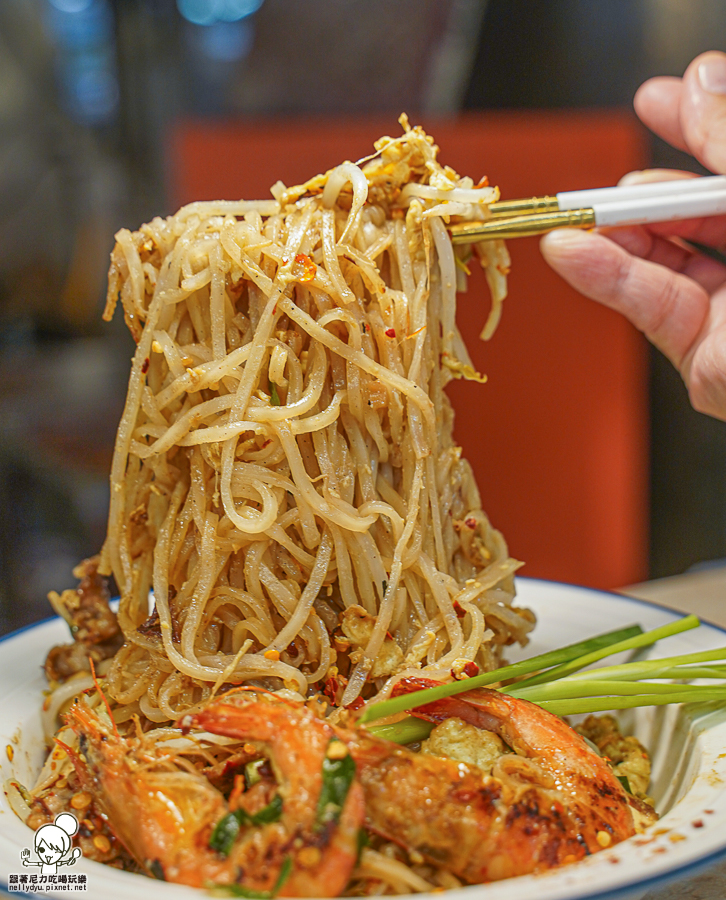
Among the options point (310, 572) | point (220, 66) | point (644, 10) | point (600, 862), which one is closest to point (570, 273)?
point (310, 572)

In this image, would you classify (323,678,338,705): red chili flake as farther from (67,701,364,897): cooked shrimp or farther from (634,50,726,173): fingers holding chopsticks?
(634,50,726,173): fingers holding chopsticks

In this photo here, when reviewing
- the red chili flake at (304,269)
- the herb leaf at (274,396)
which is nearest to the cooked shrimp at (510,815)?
the herb leaf at (274,396)

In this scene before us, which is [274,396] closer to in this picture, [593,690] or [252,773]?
[252,773]

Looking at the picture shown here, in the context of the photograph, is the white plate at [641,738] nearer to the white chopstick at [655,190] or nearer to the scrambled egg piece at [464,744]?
the scrambled egg piece at [464,744]

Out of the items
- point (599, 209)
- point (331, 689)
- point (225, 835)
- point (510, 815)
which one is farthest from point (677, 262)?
point (225, 835)

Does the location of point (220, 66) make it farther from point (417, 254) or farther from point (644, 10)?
point (417, 254)
